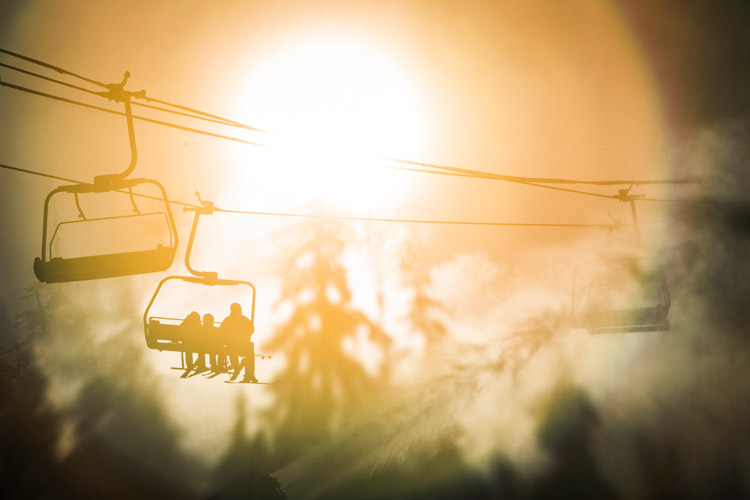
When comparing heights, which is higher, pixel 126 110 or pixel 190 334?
pixel 126 110

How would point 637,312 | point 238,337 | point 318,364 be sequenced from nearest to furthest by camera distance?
point 238,337, point 637,312, point 318,364

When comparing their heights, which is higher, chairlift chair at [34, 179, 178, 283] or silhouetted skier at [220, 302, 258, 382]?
chairlift chair at [34, 179, 178, 283]

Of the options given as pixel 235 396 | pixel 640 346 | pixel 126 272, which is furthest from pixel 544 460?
pixel 126 272

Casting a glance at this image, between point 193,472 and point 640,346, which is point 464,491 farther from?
point 193,472

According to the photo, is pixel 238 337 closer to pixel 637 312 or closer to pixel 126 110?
pixel 126 110

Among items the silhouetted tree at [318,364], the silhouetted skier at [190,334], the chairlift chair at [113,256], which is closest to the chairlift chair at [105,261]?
the chairlift chair at [113,256]

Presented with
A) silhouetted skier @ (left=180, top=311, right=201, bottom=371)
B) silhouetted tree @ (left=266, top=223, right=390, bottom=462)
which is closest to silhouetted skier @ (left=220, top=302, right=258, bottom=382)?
silhouetted skier @ (left=180, top=311, right=201, bottom=371)

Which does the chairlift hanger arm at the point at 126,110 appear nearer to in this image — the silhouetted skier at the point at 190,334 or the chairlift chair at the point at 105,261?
the chairlift chair at the point at 105,261

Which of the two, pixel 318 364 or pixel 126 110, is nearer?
pixel 126 110

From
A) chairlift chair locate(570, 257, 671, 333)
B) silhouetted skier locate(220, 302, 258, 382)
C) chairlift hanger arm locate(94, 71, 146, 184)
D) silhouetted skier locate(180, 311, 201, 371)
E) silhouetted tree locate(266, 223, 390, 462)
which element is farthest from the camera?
silhouetted tree locate(266, 223, 390, 462)

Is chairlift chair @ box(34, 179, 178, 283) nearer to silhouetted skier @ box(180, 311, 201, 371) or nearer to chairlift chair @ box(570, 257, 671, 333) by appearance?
silhouetted skier @ box(180, 311, 201, 371)

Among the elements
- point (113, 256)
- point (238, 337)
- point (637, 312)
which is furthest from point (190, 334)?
point (637, 312)

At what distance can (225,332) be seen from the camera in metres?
14.0

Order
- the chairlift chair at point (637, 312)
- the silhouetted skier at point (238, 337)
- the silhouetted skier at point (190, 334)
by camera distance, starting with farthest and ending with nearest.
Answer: the silhouetted skier at point (238, 337)
the chairlift chair at point (637, 312)
the silhouetted skier at point (190, 334)
